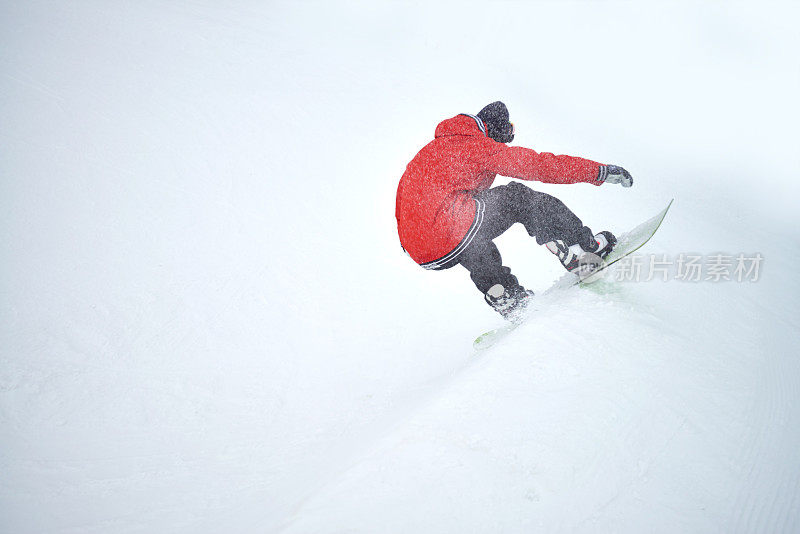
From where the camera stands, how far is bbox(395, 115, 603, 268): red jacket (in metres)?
2.00

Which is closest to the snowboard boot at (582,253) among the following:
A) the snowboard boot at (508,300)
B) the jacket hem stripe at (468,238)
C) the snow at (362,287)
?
the snow at (362,287)

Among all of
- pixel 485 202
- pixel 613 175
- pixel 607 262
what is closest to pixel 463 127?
pixel 485 202

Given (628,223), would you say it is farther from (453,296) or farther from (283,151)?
(283,151)

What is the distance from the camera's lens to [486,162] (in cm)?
201

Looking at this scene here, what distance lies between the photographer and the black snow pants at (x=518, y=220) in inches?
87.1

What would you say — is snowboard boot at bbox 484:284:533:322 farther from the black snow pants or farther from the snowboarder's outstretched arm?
the snowboarder's outstretched arm

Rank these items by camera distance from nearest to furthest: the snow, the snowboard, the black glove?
the snow → the black glove → the snowboard

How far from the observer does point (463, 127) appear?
205 cm

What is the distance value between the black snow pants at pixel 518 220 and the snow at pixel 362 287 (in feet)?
1.08

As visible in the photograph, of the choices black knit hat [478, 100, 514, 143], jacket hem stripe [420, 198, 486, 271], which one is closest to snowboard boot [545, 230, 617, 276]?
jacket hem stripe [420, 198, 486, 271]

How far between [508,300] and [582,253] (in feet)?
1.50

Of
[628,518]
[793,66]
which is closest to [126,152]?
[628,518]

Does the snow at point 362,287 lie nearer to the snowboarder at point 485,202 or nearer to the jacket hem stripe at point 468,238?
the snowboarder at point 485,202

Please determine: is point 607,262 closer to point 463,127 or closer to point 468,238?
point 468,238
